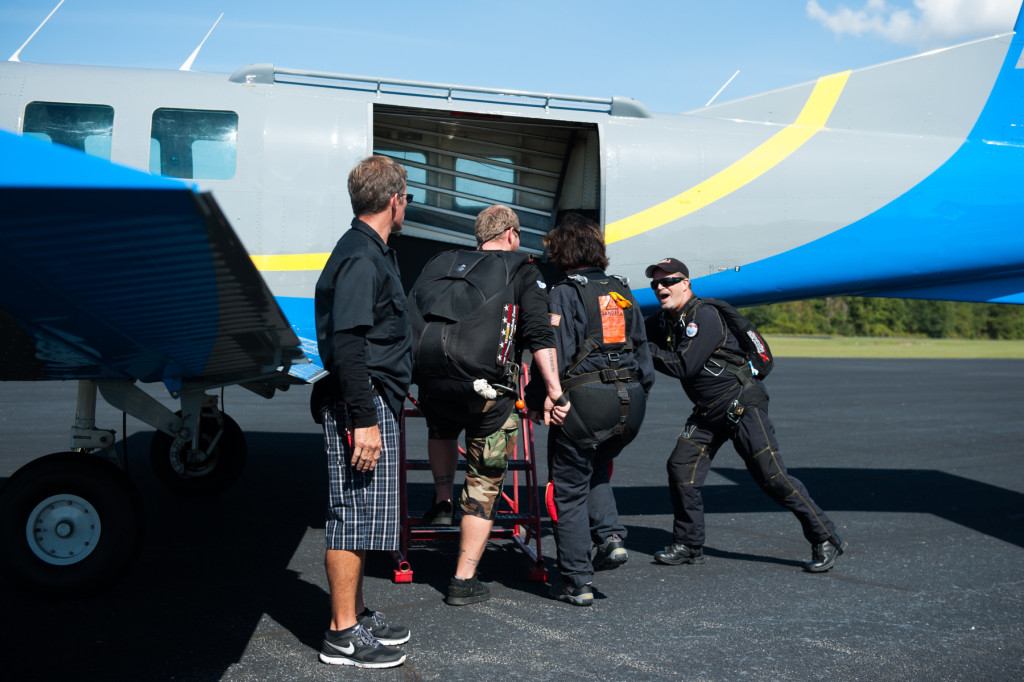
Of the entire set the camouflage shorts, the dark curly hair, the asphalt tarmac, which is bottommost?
the asphalt tarmac

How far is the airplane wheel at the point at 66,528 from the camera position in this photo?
4.23 metres

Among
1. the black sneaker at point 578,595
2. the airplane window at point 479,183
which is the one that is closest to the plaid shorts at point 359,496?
the black sneaker at point 578,595

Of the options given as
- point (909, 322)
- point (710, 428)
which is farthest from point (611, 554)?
point (909, 322)

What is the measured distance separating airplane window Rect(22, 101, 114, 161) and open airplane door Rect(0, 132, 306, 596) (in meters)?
1.95

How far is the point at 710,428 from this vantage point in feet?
16.7

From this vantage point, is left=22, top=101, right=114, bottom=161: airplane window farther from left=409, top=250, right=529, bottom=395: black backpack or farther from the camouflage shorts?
the camouflage shorts

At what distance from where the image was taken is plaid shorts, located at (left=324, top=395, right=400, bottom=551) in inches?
133

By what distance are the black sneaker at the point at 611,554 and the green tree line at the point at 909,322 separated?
177ft

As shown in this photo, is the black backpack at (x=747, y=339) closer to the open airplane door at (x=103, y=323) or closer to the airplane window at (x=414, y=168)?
the open airplane door at (x=103, y=323)

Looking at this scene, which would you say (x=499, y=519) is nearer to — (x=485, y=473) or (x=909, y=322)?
(x=485, y=473)

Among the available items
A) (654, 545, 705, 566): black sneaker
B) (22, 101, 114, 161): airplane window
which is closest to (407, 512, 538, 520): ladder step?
(654, 545, 705, 566): black sneaker

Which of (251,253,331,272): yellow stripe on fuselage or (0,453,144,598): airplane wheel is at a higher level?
(251,253,331,272): yellow stripe on fuselage

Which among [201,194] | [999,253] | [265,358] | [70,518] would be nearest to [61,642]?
[70,518]

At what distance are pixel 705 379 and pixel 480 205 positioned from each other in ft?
10.4
